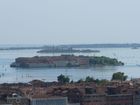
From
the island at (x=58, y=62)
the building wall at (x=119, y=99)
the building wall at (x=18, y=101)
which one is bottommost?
the island at (x=58, y=62)

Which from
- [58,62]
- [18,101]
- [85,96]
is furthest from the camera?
[58,62]

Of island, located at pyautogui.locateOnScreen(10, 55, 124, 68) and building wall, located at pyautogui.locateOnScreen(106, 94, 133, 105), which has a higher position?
building wall, located at pyautogui.locateOnScreen(106, 94, 133, 105)

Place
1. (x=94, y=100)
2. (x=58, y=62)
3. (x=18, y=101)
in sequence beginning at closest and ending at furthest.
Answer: (x=18, y=101)
(x=94, y=100)
(x=58, y=62)

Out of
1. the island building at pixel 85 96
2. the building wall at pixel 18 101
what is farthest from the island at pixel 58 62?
the building wall at pixel 18 101

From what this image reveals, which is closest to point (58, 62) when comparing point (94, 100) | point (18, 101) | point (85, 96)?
point (85, 96)

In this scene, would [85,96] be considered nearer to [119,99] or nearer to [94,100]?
[94,100]

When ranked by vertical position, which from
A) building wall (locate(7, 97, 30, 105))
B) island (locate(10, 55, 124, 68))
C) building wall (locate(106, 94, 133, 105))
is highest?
building wall (locate(7, 97, 30, 105))

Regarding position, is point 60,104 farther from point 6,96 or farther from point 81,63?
point 81,63

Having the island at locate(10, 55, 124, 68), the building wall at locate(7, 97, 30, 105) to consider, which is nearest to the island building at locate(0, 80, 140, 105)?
the building wall at locate(7, 97, 30, 105)

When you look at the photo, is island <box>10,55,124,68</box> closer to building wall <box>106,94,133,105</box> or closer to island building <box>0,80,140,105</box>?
island building <box>0,80,140,105</box>

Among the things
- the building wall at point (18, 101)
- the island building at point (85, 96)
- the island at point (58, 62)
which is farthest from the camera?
the island at point (58, 62)

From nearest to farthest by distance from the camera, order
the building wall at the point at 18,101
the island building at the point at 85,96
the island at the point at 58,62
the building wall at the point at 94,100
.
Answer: the building wall at the point at 18,101 → the island building at the point at 85,96 → the building wall at the point at 94,100 → the island at the point at 58,62

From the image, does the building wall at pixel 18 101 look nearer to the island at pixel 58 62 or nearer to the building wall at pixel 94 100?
the building wall at pixel 94 100

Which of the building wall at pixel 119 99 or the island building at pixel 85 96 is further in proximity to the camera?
the building wall at pixel 119 99
